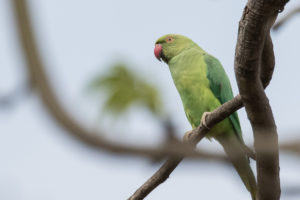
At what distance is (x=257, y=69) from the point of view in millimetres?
2463

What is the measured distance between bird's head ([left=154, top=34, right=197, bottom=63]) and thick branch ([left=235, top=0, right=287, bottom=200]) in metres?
2.83

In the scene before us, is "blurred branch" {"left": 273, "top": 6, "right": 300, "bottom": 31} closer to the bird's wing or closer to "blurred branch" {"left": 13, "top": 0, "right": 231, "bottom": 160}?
the bird's wing

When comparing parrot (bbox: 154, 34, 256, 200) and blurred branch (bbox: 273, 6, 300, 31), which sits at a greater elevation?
blurred branch (bbox: 273, 6, 300, 31)

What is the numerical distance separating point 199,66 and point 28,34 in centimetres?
450

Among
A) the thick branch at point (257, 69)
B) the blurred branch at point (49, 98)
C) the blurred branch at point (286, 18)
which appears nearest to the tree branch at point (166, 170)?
the thick branch at point (257, 69)

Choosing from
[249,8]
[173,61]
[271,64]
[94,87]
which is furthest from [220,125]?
[94,87]

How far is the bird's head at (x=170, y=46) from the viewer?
5766 millimetres

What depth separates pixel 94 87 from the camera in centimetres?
110

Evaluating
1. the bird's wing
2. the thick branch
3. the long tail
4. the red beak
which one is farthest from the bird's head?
the thick branch

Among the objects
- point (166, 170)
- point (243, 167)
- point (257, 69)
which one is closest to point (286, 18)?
point (257, 69)

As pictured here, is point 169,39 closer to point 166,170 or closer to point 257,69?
point 166,170

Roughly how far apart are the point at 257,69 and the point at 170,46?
11.4 ft

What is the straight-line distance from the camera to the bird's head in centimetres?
577

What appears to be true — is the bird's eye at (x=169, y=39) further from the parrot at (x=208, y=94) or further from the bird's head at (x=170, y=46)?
the parrot at (x=208, y=94)
